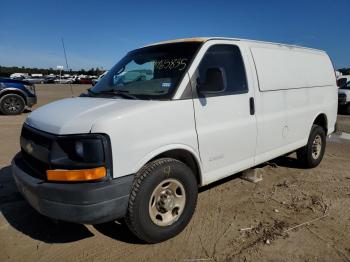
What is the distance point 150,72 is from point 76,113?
45.3 inches

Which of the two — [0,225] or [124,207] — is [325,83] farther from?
[0,225]

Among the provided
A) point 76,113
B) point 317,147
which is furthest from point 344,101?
point 76,113

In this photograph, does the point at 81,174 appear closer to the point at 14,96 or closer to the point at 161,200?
the point at 161,200

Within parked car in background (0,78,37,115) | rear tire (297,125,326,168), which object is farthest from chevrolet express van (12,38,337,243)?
parked car in background (0,78,37,115)

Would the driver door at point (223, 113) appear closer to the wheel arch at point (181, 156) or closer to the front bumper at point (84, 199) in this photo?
the wheel arch at point (181, 156)

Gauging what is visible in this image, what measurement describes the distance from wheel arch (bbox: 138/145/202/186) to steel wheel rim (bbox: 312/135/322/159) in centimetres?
304

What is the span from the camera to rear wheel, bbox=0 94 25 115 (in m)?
12.8

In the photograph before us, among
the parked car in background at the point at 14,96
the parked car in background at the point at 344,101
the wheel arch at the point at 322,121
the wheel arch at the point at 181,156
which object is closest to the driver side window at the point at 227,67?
the wheel arch at the point at 181,156

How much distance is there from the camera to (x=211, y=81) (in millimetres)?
3682

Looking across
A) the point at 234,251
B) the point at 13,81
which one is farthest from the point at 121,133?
the point at 13,81

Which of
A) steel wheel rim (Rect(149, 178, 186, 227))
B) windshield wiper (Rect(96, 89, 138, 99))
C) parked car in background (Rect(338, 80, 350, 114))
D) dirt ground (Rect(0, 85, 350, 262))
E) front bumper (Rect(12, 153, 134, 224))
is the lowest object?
parked car in background (Rect(338, 80, 350, 114))

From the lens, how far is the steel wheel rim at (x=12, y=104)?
508 inches

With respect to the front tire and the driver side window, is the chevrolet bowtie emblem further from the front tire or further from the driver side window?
the driver side window

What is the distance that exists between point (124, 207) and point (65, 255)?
81cm
